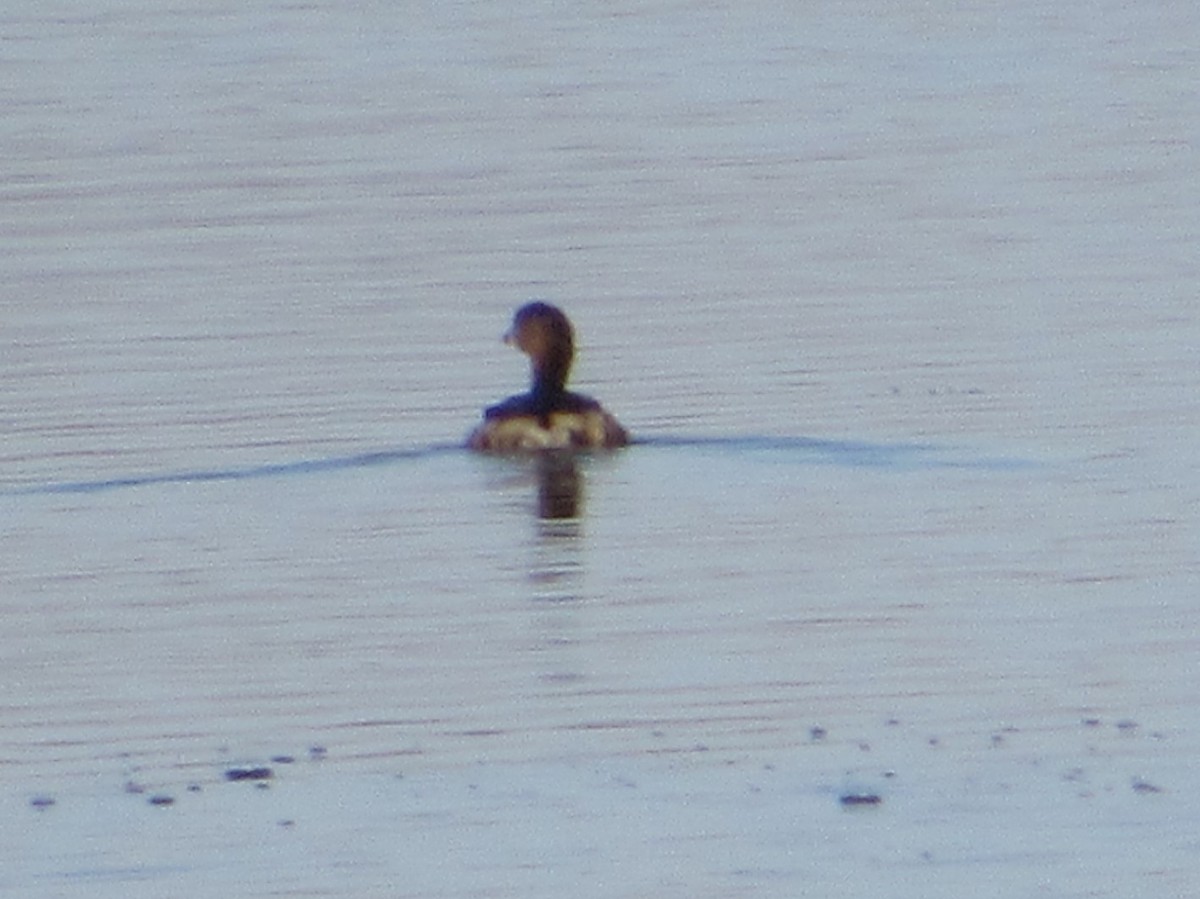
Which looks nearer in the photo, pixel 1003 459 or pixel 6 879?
pixel 6 879

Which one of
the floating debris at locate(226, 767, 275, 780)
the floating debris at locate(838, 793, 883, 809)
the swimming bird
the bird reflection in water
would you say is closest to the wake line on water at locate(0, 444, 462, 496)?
the swimming bird

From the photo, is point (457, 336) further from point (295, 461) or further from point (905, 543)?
point (905, 543)

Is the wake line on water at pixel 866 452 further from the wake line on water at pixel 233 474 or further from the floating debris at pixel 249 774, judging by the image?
the floating debris at pixel 249 774

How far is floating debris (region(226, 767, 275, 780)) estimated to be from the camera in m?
12.6

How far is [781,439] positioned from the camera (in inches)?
730

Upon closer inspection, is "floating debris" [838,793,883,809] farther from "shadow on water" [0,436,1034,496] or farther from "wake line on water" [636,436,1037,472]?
"wake line on water" [636,436,1037,472]

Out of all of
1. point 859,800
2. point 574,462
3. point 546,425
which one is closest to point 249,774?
point 859,800

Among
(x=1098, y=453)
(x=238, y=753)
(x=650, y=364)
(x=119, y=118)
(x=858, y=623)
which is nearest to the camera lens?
(x=238, y=753)

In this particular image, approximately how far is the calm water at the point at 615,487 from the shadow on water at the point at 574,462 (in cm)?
4

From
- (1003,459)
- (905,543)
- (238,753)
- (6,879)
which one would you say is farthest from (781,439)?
(6,879)

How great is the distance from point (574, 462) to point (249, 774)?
6.32 meters

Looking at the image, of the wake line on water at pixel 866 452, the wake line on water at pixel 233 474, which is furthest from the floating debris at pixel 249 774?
the wake line on water at pixel 866 452

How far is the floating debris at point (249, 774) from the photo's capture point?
12609 mm

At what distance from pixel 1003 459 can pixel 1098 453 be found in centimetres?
38
